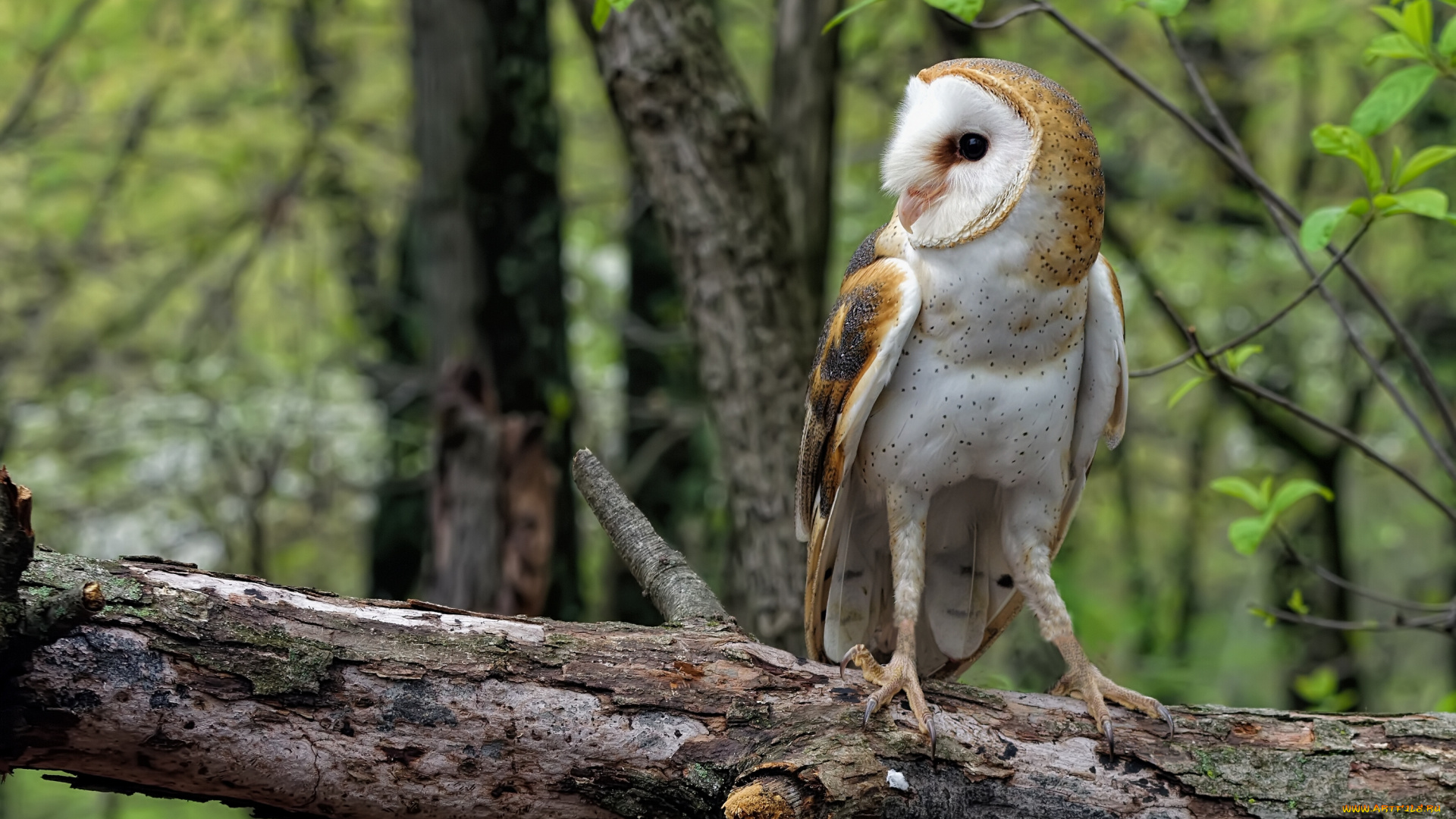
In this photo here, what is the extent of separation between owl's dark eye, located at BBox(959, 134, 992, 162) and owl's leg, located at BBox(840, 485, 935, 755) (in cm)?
78

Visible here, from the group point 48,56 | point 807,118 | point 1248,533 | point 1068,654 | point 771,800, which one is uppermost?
point 48,56

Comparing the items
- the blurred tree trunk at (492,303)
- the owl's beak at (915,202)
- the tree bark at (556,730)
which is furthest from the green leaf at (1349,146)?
the blurred tree trunk at (492,303)

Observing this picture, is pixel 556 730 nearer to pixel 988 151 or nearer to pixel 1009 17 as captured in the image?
pixel 988 151

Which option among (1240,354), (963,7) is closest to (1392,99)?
(1240,354)

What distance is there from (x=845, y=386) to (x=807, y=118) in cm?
197

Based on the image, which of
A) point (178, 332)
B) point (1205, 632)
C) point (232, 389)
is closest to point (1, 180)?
point (178, 332)

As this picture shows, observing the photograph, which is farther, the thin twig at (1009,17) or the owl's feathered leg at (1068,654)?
the thin twig at (1009,17)

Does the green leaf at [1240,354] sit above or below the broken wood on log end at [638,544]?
above

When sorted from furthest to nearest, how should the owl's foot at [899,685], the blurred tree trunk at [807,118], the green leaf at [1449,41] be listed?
the blurred tree trunk at [807,118] → the green leaf at [1449,41] → the owl's foot at [899,685]

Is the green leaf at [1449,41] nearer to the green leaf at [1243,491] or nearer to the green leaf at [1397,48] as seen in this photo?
the green leaf at [1397,48]

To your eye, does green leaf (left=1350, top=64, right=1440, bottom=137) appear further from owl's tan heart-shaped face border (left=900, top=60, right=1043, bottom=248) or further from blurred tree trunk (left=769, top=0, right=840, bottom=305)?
blurred tree trunk (left=769, top=0, right=840, bottom=305)

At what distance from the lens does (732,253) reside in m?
3.57

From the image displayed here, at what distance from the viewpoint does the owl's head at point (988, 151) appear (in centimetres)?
218

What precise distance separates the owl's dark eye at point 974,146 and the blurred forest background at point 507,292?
1957mm
